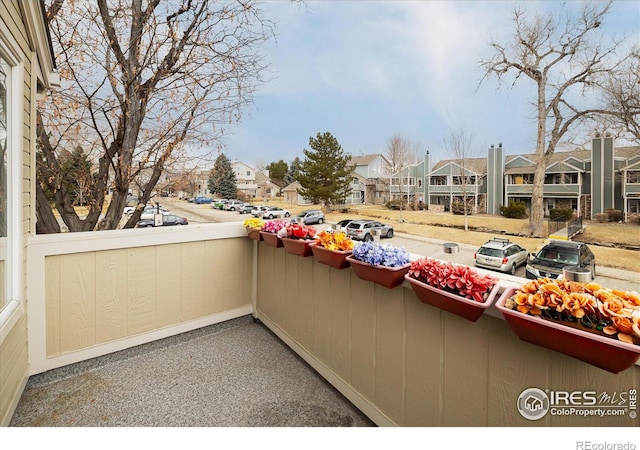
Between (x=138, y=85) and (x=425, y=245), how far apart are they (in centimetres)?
257

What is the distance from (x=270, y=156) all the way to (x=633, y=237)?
1914 millimetres

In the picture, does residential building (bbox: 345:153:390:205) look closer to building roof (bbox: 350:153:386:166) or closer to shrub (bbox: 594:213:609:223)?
building roof (bbox: 350:153:386:166)

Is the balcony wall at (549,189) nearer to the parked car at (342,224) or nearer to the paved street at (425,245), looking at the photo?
the paved street at (425,245)

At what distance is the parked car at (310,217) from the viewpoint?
1.87m

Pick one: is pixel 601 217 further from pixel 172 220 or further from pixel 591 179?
pixel 172 220

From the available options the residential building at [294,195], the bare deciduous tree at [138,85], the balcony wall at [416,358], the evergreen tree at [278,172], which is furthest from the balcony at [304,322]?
the bare deciduous tree at [138,85]

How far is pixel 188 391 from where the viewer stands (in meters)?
1.56

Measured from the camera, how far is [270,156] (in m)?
2.22

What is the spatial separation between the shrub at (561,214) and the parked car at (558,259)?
0.14 metres

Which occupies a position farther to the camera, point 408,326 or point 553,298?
point 408,326

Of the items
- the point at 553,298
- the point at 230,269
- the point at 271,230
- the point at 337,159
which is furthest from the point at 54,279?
the point at 553,298

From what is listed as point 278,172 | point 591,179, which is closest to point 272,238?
point 278,172

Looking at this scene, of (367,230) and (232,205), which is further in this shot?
(232,205)

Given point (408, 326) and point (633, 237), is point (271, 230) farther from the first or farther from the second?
point (633, 237)
